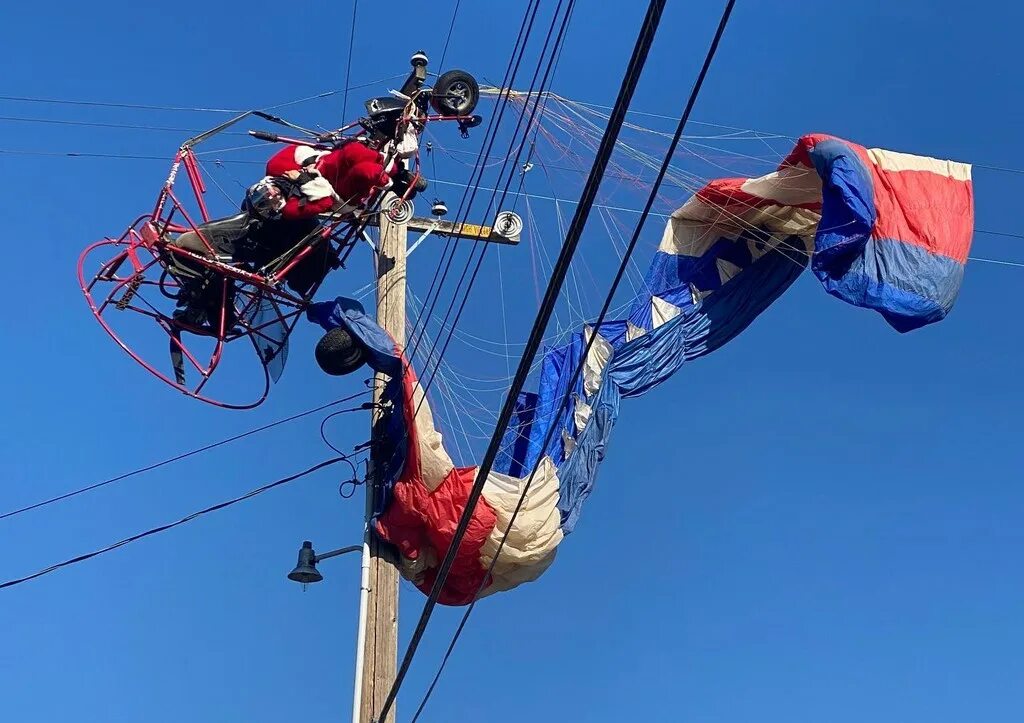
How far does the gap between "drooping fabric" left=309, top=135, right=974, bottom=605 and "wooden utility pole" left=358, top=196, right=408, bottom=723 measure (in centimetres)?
16

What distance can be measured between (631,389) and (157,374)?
407 centimetres

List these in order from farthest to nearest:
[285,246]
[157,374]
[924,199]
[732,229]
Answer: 1. [732,229]
2. [924,199]
3. [285,246]
4. [157,374]

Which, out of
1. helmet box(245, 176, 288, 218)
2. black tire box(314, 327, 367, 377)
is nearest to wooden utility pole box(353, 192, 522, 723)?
black tire box(314, 327, 367, 377)

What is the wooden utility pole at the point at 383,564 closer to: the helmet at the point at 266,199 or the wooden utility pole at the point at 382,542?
the wooden utility pole at the point at 382,542

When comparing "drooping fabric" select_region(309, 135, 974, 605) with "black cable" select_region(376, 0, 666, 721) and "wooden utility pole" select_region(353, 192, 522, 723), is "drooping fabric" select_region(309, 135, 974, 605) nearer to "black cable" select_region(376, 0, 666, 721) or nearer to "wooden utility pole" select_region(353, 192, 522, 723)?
"wooden utility pole" select_region(353, 192, 522, 723)

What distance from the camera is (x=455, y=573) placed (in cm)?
1059

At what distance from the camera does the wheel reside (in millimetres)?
10742

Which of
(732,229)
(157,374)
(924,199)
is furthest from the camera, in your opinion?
(732,229)

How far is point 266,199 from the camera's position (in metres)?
10.1

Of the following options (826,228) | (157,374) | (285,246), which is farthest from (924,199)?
(157,374)

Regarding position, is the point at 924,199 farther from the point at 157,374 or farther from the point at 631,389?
the point at 157,374

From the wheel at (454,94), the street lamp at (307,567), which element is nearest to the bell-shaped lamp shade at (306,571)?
the street lamp at (307,567)

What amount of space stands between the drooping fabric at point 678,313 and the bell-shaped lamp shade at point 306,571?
56 cm

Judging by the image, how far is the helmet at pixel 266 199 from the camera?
10.2 metres
